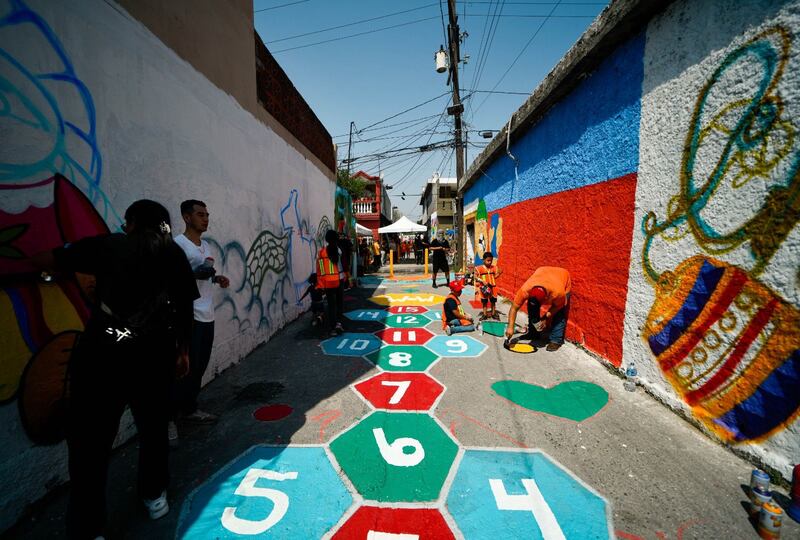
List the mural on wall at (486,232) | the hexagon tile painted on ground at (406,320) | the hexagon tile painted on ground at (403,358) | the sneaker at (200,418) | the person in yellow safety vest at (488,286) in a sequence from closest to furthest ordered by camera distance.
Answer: the sneaker at (200,418), the hexagon tile painted on ground at (403,358), the hexagon tile painted on ground at (406,320), the person in yellow safety vest at (488,286), the mural on wall at (486,232)

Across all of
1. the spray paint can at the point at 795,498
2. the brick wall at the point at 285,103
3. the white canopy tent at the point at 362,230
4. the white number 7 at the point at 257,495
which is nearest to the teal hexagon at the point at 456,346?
the white number 7 at the point at 257,495

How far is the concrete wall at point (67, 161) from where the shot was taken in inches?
71.9

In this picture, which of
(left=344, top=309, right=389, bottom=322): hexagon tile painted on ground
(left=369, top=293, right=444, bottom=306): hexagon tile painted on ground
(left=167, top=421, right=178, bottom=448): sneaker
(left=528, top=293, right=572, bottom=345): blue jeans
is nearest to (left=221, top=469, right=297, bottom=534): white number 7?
(left=167, top=421, right=178, bottom=448): sneaker

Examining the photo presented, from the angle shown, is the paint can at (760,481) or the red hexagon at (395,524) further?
the paint can at (760,481)

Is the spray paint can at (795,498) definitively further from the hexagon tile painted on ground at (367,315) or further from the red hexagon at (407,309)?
the red hexagon at (407,309)

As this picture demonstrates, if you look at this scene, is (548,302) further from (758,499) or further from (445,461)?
(445,461)

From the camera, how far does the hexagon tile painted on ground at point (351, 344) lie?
4598mm

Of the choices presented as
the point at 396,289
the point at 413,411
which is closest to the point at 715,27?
the point at 413,411

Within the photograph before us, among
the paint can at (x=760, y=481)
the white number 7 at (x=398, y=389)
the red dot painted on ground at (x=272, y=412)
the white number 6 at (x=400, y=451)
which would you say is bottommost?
the red dot painted on ground at (x=272, y=412)

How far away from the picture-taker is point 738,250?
7.84 ft

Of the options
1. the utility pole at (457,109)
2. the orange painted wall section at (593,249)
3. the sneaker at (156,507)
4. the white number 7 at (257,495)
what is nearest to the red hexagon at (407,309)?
the orange painted wall section at (593,249)

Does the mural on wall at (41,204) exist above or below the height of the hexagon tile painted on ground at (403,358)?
above

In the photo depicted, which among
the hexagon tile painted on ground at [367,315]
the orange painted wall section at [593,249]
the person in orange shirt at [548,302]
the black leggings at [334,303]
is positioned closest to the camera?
the orange painted wall section at [593,249]

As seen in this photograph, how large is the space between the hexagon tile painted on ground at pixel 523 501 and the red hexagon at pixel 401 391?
2.83 feet
